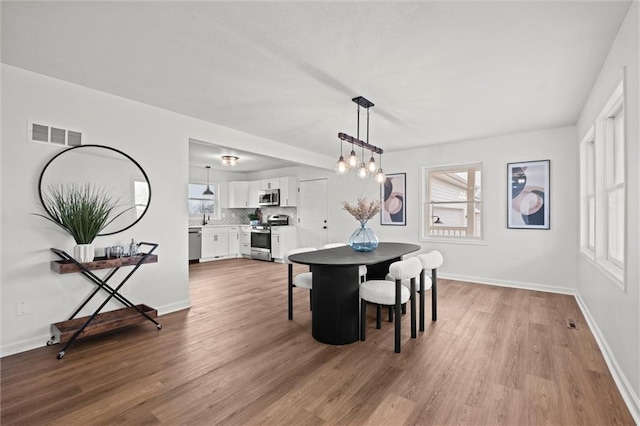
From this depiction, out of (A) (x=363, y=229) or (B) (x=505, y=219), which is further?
(B) (x=505, y=219)

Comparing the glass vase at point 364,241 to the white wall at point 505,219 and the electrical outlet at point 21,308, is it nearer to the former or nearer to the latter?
the white wall at point 505,219

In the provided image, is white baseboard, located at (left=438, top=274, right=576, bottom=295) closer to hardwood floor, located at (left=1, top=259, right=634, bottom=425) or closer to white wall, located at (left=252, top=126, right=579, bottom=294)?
white wall, located at (left=252, top=126, right=579, bottom=294)

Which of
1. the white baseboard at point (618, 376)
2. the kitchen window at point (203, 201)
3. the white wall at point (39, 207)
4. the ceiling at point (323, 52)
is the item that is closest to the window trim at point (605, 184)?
the ceiling at point (323, 52)


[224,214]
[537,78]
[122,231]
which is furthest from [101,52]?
[224,214]

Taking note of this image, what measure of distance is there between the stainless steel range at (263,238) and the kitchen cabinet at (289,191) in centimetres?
53

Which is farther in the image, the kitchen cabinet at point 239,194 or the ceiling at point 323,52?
the kitchen cabinet at point 239,194

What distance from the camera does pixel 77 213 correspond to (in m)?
2.75

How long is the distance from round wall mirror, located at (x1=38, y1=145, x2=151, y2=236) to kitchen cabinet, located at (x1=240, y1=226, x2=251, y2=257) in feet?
15.2

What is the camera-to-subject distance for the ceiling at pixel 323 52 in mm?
1881

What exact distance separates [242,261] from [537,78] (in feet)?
22.2

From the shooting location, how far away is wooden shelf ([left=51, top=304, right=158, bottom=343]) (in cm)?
266

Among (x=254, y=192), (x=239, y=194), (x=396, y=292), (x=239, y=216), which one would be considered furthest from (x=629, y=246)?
(x=239, y=216)

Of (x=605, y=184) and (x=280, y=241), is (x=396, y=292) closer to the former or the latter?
(x=605, y=184)

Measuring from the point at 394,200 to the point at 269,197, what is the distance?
341 cm
